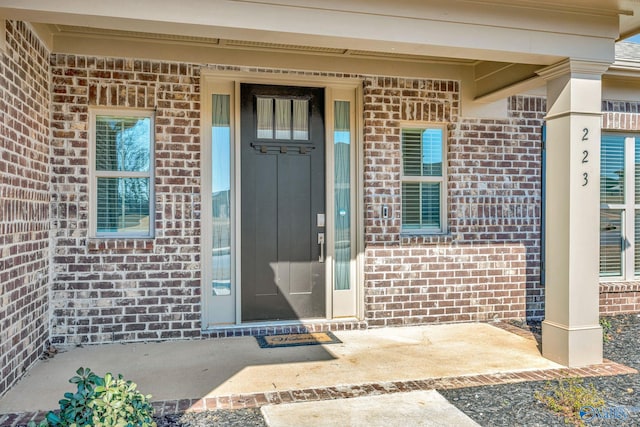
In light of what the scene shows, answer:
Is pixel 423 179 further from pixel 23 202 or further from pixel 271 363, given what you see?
pixel 23 202

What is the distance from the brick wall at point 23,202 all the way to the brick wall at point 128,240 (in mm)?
176

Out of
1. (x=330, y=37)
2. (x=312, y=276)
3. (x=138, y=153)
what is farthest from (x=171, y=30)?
(x=312, y=276)

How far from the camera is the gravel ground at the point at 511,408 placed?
339 centimetres

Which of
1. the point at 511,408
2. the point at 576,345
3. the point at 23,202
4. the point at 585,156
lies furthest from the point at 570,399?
the point at 23,202

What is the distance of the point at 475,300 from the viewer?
6199mm

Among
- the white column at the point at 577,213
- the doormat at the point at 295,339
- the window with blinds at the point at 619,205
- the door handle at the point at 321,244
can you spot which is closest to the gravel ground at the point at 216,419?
the doormat at the point at 295,339

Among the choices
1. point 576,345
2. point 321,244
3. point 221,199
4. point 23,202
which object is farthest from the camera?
point 321,244

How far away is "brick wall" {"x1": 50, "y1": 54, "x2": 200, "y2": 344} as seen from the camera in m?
5.14

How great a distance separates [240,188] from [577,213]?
3.30m

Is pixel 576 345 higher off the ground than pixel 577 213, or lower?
lower

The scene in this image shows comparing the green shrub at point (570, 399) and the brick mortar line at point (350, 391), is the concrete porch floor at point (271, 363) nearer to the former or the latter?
the brick mortar line at point (350, 391)

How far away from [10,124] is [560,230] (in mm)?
4628

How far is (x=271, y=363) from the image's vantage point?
4.61 m

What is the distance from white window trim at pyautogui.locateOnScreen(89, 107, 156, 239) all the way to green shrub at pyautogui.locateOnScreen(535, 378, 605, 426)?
3.90m
